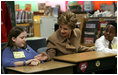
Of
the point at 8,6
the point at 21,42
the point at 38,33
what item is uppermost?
the point at 8,6

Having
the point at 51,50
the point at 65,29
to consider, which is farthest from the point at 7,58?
the point at 65,29

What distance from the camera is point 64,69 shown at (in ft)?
8.25

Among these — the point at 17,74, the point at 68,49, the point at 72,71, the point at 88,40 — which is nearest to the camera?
the point at 17,74

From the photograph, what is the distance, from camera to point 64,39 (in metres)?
3.14

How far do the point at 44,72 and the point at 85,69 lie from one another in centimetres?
64

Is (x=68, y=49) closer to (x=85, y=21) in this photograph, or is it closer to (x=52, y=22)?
(x=85, y=21)

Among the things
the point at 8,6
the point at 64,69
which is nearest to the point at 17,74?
the point at 64,69

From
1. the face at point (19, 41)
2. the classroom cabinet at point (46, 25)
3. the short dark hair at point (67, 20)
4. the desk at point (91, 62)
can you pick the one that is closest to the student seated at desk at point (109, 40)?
the desk at point (91, 62)

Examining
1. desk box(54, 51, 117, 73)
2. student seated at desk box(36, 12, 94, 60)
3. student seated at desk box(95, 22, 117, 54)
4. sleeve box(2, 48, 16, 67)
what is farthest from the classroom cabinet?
sleeve box(2, 48, 16, 67)

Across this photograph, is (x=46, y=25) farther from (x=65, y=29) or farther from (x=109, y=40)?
(x=65, y=29)

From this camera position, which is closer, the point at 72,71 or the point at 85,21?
the point at 72,71

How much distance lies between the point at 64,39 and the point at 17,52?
0.70m

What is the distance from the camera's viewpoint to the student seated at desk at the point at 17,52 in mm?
2574

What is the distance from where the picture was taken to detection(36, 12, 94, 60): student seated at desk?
9.97ft
